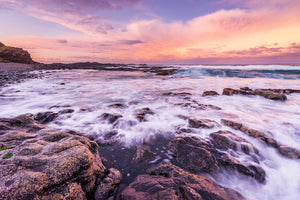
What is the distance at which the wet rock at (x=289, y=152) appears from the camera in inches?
136

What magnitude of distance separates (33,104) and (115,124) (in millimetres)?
6022

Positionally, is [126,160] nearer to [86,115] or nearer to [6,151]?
[6,151]

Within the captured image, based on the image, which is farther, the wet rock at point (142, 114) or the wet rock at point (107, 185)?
the wet rock at point (142, 114)

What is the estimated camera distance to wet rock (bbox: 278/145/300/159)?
345 centimetres

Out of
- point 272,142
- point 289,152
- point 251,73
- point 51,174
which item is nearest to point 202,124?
point 272,142

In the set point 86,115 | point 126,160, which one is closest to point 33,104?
point 86,115

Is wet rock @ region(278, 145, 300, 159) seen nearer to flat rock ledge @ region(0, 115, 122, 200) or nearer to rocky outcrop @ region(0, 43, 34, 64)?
flat rock ledge @ region(0, 115, 122, 200)

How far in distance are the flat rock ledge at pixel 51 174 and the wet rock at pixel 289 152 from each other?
4.16m

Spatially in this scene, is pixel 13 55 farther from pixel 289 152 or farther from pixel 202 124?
pixel 289 152

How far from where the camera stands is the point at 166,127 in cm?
506

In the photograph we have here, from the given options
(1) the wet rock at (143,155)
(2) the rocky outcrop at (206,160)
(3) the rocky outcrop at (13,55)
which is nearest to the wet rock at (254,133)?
(2) the rocky outcrop at (206,160)

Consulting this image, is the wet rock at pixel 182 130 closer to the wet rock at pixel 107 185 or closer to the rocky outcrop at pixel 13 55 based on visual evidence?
the wet rock at pixel 107 185

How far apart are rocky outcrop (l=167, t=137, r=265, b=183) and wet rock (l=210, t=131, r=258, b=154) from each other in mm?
331

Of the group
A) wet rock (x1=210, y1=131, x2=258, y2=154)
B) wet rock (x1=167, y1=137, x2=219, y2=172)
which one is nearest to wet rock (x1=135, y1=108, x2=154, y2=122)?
wet rock (x1=167, y1=137, x2=219, y2=172)
